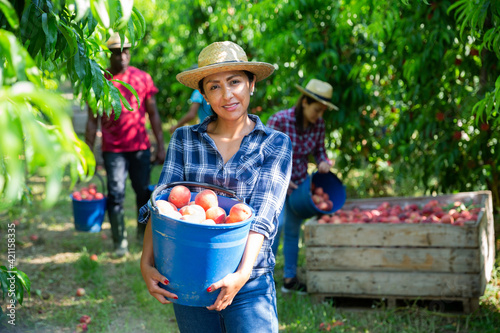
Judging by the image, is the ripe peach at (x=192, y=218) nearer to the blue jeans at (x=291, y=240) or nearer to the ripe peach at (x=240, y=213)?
the ripe peach at (x=240, y=213)

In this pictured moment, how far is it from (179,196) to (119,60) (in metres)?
2.64

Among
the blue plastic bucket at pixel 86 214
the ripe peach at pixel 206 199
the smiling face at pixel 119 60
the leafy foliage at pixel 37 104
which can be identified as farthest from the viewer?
the blue plastic bucket at pixel 86 214

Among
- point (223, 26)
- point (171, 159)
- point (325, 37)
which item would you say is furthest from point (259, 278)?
point (223, 26)

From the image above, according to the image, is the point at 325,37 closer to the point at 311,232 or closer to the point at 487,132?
the point at 487,132

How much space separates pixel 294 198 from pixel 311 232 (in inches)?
11.5

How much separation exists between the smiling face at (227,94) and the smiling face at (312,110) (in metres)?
1.89

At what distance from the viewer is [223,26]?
6.12 metres

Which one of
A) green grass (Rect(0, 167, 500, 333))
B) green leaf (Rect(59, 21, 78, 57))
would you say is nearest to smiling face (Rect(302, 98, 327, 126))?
green grass (Rect(0, 167, 500, 333))

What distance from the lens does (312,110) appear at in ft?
12.3

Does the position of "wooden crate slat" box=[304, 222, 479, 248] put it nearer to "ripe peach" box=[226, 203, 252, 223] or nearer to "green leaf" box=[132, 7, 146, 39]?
"ripe peach" box=[226, 203, 252, 223]

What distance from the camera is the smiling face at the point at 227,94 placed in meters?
1.87

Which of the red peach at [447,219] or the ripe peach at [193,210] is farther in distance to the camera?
the red peach at [447,219]

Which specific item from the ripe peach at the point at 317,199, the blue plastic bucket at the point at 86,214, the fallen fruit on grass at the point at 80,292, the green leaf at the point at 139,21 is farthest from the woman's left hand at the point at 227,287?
A: the blue plastic bucket at the point at 86,214

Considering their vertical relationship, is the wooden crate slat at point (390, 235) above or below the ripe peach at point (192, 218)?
below
